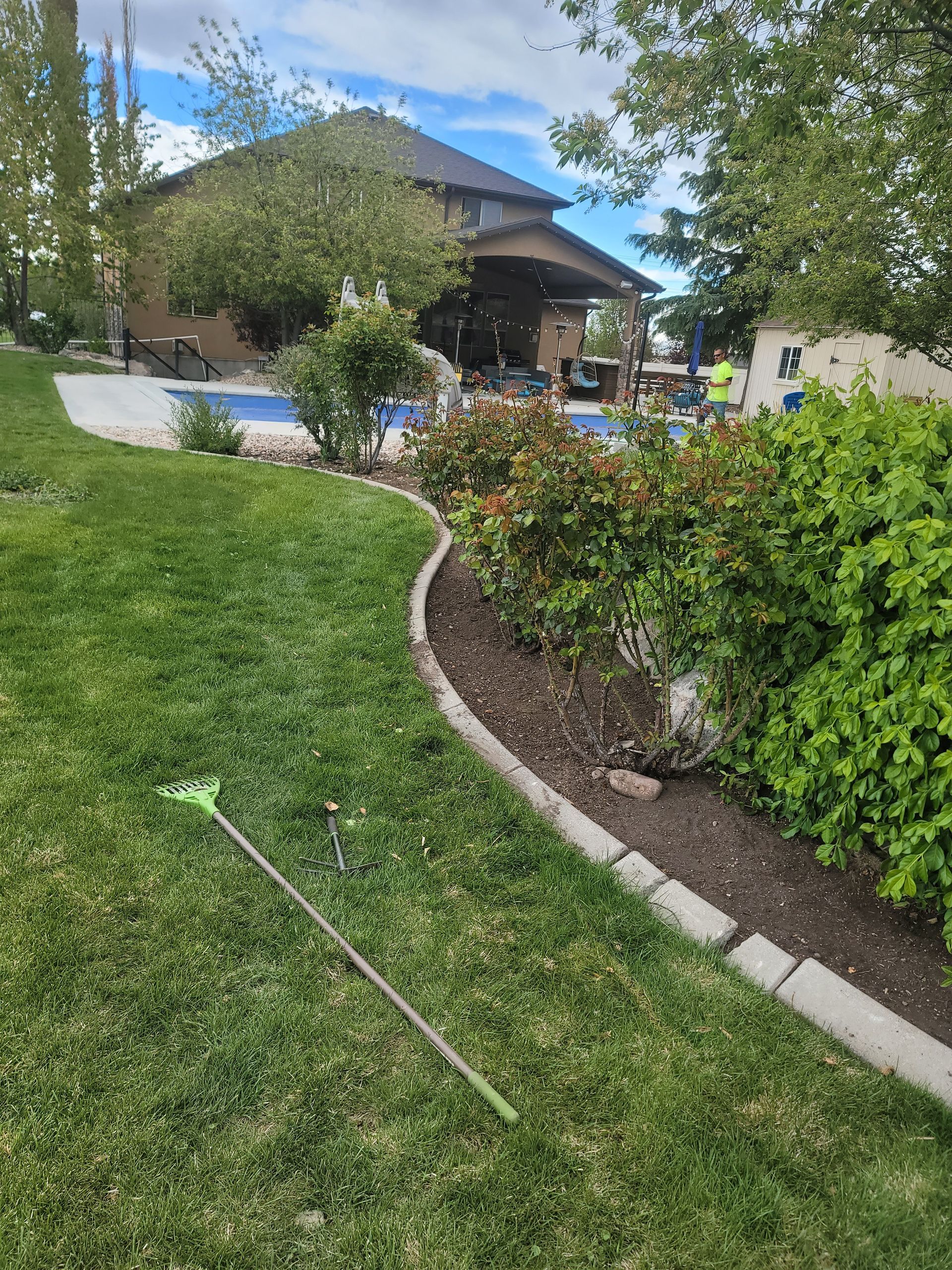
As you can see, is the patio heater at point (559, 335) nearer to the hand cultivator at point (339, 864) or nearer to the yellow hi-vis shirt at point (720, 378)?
the yellow hi-vis shirt at point (720, 378)

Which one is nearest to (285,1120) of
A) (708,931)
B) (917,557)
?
(708,931)

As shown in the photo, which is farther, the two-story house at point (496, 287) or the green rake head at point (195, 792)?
the two-story house at point (496, 287)

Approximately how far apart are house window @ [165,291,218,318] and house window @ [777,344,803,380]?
54.9 ft

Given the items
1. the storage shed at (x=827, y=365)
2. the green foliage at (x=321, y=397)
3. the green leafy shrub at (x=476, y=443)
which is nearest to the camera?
the green leafy shrub at (x=476, y=443)

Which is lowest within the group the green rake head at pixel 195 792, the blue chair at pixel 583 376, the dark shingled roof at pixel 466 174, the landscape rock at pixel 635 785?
the green rake head at pixel 195 792

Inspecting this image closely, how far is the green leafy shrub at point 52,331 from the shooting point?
21.8m

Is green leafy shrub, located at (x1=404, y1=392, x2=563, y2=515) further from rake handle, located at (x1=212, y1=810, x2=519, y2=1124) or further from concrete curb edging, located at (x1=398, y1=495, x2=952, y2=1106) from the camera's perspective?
rake handle, located at (x1=212, y1=810, x2=519, y2=1124)

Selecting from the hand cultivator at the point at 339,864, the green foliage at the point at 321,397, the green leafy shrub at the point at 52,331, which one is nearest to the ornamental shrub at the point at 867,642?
the hand cultivator at the point at 339,864

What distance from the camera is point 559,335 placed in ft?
82.4

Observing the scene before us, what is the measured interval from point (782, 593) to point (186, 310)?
25.6 metres

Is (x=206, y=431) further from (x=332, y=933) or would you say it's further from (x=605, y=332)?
(x=605, y=332)

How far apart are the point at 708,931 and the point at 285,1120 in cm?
129

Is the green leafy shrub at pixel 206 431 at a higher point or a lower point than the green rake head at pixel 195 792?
higher

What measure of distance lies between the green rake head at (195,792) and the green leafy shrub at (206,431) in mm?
6779
